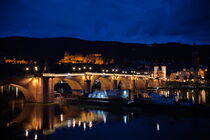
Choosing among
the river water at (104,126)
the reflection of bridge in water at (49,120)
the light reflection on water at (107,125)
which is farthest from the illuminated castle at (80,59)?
the light reflection on water at (107,125)

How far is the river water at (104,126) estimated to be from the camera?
63.1ft

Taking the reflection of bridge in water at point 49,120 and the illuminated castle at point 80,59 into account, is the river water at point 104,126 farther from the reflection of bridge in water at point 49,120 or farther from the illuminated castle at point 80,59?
the illuminated castle at point 80,59

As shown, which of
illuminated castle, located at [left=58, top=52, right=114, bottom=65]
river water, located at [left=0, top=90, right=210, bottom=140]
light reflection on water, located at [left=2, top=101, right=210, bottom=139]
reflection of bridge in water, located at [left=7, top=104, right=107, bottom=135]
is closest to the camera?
river water, located at [left=0, top=90, right=210, bottom=140]

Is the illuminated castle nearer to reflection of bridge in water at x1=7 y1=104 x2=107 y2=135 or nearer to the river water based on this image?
reflection of bridge in water at x1=7 y1=104 x2=107 y2=135

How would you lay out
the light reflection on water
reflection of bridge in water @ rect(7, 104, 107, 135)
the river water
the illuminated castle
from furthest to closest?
the illuminated castle → reflection of bridge in water @ rect(7, 104, 107, 135) → the light reflection on water → the river water

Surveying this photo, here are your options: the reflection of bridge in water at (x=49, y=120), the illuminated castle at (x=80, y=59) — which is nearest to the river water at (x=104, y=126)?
the reflection of bridge in water at (x=49, y=120)

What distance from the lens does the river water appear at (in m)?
19.2

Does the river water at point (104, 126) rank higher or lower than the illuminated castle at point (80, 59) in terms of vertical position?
lower

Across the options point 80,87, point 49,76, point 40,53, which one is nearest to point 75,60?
point 40,53

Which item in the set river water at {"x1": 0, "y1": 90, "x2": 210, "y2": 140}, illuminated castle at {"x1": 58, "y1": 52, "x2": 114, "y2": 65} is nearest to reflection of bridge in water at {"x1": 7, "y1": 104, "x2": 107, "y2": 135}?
river water at {"x1": 0, "y1": 90, "x2": 210, "y2": 140}

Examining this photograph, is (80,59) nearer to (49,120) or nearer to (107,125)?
(49,120)

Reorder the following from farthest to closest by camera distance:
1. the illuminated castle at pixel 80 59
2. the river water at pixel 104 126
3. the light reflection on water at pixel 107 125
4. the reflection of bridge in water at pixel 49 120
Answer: the illuminated castle at pixel 80 59 → the reflection of bridge in water at pixel 49 120 → the light reflection on water at pixel 107 125 → the river water at pixel 104 126

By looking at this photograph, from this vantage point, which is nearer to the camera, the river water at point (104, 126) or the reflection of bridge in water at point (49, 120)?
the river water at point (104, 126)

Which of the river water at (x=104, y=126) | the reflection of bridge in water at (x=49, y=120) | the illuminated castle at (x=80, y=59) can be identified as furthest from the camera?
the illuminated castle at (x=80, y=59)
